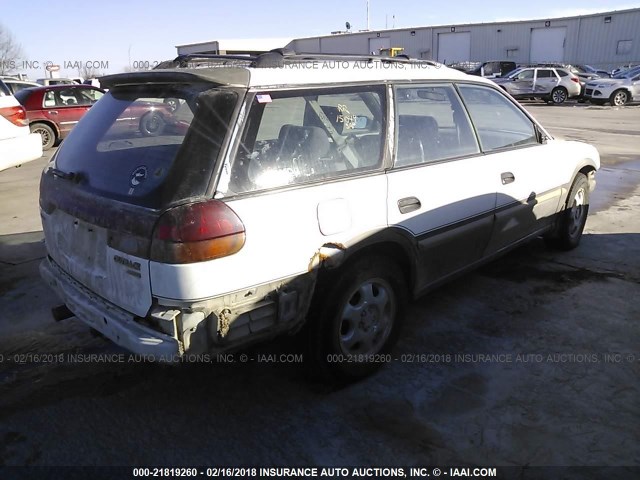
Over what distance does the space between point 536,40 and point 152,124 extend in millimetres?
43788

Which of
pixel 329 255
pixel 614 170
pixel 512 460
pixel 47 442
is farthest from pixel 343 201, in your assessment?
pixel 614 170

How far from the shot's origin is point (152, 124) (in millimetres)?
2887

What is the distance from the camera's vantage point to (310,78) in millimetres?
2877

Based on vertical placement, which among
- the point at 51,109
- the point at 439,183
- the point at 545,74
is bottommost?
the point at 545,74

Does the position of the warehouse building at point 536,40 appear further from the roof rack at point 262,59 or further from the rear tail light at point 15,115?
the roof rack at point 262,59

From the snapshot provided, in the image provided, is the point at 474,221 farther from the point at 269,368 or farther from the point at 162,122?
the point at 162,122

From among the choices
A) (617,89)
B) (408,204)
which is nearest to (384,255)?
(408,204)

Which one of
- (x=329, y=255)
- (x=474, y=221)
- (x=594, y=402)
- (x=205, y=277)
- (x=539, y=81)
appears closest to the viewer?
(x=205, y=277)

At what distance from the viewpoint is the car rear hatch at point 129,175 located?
243 cm

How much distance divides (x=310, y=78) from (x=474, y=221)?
1609 mm

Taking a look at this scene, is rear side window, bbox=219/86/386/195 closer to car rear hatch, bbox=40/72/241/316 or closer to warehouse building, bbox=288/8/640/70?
car rear hatch, bbox=40/72/241/316

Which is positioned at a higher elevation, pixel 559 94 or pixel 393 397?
pixel 393 397

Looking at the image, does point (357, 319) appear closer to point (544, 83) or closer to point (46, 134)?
point (46, 134)

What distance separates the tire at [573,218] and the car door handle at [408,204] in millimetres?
2459
